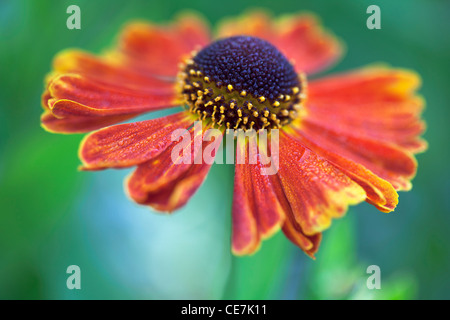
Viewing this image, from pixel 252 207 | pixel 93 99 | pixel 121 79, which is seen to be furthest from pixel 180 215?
pixel 252 207

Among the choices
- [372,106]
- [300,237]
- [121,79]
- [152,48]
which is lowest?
[300,237]

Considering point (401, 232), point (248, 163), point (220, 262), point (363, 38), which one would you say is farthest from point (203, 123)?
point (363, 38)

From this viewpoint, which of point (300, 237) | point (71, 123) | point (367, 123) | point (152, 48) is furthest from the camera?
point (152, 48)

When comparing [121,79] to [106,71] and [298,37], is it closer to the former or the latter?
[106,71]

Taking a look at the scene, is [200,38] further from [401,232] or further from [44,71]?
[401,232]
